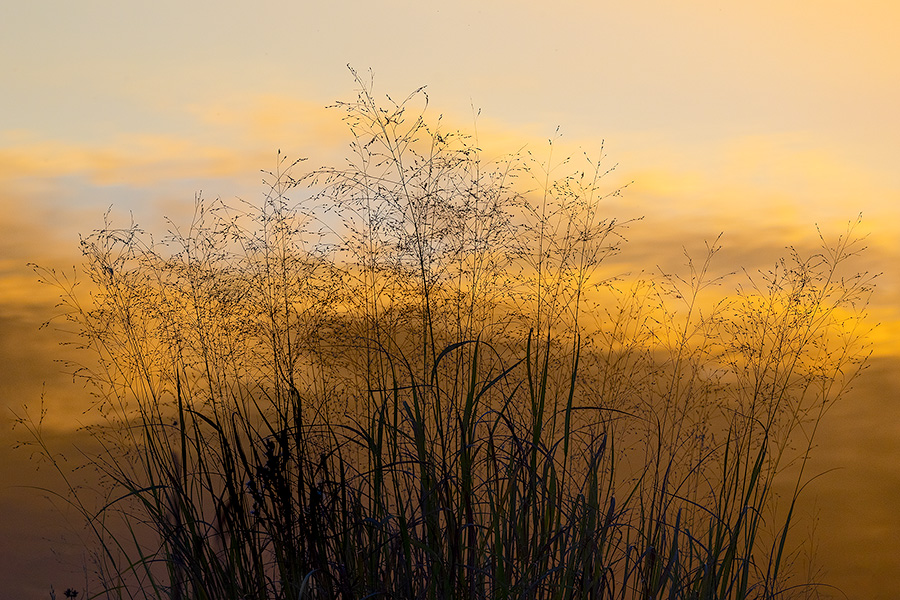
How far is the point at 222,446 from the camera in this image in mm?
2170

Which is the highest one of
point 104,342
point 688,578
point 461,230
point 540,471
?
point 461,230

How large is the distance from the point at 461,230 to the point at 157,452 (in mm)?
1151

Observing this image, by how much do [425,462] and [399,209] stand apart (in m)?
0.87

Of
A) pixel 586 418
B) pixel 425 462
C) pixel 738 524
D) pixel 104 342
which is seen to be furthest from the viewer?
pixel 104 342

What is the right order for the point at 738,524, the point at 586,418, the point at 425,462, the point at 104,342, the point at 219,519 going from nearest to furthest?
the point at 425,462, the point at 219,519, the point at 738,524, the point at 586,418, the point at 104,342

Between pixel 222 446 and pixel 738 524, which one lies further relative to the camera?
pixel 738 524

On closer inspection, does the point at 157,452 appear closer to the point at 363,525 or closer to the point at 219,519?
the point at 219,519

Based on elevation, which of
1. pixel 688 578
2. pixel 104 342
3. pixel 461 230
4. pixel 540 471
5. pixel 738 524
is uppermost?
pixel 461 230

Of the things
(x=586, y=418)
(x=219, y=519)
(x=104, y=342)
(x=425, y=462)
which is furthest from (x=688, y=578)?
(x=104, y=342)

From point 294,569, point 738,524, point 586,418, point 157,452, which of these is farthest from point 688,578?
point 157,452

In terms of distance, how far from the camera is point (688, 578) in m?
2.58

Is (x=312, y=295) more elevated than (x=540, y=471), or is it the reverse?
(x=312, y=295)

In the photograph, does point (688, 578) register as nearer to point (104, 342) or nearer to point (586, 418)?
point (586, 418)

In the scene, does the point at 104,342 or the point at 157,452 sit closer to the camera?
the point at 157,452
